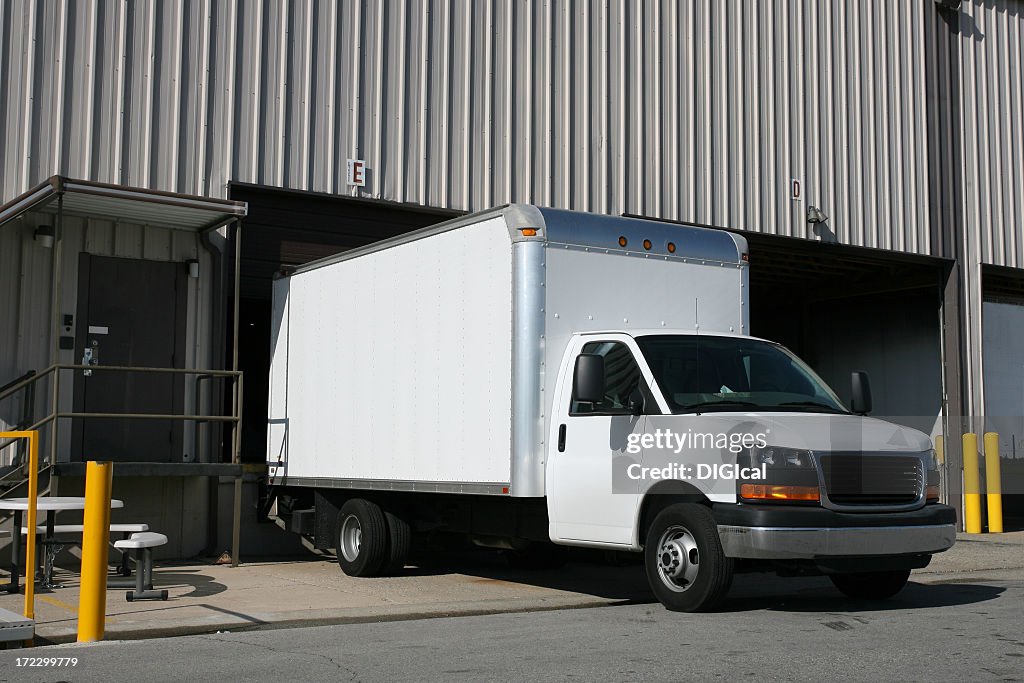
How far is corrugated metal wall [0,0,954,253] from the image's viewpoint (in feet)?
45.4

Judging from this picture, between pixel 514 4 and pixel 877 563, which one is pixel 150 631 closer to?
pixel 877 563

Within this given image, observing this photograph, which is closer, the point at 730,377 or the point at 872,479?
the point at 872,479

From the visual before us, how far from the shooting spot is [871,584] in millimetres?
10172

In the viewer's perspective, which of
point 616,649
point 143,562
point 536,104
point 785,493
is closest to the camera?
point 616,649

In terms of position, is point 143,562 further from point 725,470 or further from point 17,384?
point 725,470

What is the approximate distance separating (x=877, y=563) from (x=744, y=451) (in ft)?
4.23

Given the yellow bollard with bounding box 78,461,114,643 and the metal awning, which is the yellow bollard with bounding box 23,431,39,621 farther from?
the metal awning

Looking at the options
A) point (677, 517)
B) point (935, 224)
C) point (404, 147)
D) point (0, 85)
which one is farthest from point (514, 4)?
point (677, 517)

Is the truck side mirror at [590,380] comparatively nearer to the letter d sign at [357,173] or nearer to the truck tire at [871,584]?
the truck tire at [871,584]

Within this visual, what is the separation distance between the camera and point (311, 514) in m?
13.2

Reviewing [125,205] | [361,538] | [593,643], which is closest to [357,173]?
[125,205]

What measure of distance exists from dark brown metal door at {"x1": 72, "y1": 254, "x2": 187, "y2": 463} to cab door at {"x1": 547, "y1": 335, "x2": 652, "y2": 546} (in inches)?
249

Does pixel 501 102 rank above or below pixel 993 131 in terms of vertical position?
below

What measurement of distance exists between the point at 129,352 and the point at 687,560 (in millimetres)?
7887
